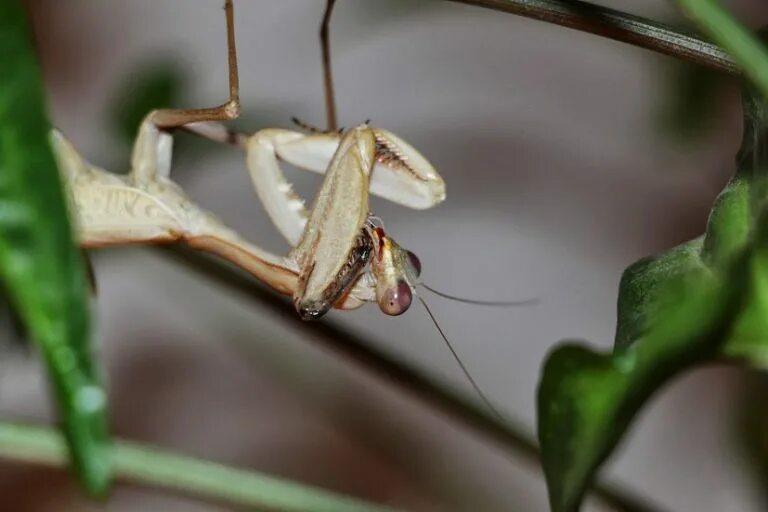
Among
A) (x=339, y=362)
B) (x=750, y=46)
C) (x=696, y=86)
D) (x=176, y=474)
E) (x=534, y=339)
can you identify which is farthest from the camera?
(x=534, y=339)

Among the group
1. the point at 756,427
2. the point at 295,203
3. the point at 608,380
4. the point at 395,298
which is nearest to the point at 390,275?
the point at 395,298

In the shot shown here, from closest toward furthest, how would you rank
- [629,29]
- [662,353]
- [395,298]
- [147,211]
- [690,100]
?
1. [662,353]
2. [629,29]
3. [395,298]
4. [147,211]
5. [690,100]

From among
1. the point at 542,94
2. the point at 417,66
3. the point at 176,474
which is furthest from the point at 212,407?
the point at 176,474

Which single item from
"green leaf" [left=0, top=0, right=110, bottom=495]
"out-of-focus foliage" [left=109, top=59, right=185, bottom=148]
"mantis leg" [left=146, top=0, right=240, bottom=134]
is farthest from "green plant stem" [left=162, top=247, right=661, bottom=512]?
"green leaf" [left=0, top=0, right=110, bottom=495]

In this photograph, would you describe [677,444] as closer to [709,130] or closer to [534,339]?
[534,339]

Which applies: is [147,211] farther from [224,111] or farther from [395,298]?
[395,298]

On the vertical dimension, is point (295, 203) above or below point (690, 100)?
below
